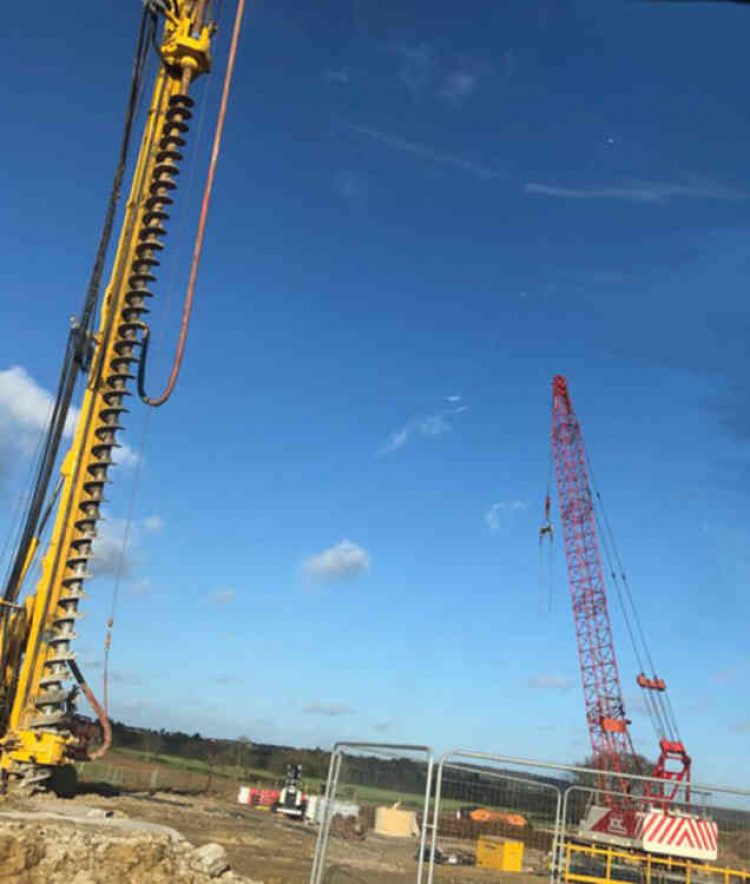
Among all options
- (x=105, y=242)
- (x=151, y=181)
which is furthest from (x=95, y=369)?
(x=151, y=181)

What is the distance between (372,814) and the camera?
443 inches

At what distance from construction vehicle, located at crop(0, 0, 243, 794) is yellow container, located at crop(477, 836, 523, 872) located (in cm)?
974

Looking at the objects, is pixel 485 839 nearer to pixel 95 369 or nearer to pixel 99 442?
pixel 99 442

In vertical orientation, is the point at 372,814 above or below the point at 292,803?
above

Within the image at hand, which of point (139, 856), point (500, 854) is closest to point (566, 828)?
point (500, 854)

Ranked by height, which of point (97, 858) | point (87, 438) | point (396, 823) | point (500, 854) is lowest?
point (97, 858)

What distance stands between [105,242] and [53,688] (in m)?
10.6

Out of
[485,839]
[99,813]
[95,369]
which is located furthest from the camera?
[95,369]

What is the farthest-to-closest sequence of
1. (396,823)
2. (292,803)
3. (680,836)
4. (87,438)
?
(292,803) → (87,438) → (680,836) → (396,823)

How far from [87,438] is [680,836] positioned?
14.7 metres

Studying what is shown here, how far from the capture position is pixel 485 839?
1284cm

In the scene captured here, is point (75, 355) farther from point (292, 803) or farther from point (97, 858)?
point (292, 803)

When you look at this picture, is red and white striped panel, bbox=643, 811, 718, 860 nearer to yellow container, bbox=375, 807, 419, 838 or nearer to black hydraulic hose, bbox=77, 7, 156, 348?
yellow container, bbox=375, 807, 419, 838

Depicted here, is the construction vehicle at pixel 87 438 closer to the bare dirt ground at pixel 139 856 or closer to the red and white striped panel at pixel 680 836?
the bare dirt ground at pixel 139 856
